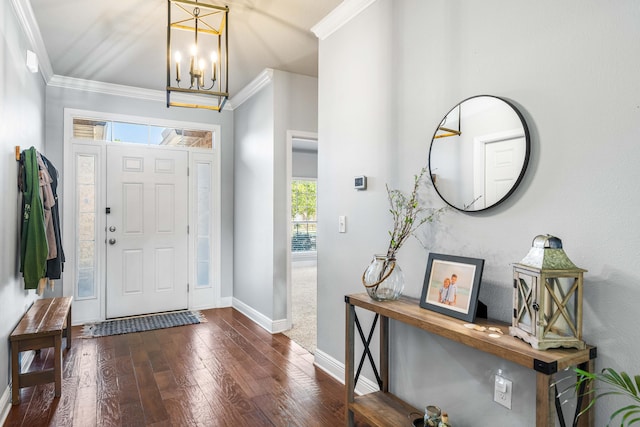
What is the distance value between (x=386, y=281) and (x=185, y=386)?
168 centimetres

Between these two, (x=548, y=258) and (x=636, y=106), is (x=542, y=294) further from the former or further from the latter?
(x=636, y=106)

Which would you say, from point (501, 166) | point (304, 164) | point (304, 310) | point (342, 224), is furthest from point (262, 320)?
point (304, 164)

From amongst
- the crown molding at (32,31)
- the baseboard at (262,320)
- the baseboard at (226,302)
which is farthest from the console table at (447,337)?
the baseboard at (226,302)

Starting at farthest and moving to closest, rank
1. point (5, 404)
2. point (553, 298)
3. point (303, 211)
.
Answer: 1. point (303, 211)
2. point (5, 404)
3. point (553, 298)

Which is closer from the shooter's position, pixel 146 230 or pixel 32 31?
pixel 32 31

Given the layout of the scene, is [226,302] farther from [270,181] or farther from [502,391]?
[502,391]

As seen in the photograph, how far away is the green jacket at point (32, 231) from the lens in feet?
9.11

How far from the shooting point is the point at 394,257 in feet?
6.92

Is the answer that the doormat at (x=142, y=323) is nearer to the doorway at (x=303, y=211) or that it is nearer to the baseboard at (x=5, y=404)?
the baseboard at (x=5, y=404)

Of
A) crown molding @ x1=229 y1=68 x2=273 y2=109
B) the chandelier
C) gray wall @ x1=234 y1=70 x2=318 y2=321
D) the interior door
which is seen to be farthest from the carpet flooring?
crown molding @ x1=229 y1=68 x2=273 y2=109

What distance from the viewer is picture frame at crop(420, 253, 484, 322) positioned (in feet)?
5.51

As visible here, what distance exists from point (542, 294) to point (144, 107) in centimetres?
454

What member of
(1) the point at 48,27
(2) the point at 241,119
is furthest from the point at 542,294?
(2) the point at 241,119

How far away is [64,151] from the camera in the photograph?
4168 millimetres
